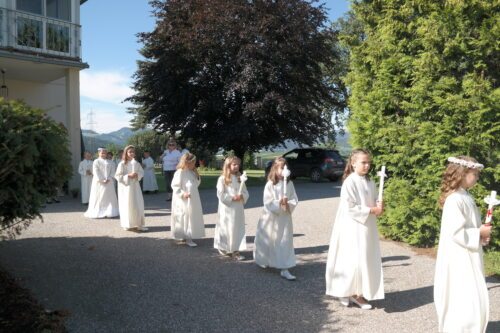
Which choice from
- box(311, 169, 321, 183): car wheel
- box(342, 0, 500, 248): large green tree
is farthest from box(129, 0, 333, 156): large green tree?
box(342, 0, 500, 248): large green tree

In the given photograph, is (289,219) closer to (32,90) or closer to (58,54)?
(58,54)

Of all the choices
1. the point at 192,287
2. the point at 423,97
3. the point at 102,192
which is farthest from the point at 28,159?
the point at 102,192

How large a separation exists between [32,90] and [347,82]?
1335 cm

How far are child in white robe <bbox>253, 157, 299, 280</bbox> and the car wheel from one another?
17407 mm

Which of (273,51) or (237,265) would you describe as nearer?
(237,265)

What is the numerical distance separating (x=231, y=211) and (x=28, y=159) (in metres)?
3.80

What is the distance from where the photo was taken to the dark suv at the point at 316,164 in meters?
24.0

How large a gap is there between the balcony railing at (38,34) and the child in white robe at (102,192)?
4.81 meters

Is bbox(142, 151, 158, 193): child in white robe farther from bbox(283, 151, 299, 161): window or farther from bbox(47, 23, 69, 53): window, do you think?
bbox(283, 151, 299, 161): window

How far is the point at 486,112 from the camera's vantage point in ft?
23.0

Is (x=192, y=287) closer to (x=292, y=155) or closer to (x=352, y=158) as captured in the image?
(x=352, y=158)

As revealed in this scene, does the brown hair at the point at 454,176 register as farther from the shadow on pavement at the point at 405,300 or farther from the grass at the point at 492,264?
the grass at the point at 492,264

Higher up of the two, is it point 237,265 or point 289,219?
point 289,219

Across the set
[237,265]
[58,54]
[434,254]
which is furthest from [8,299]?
[58,54]
